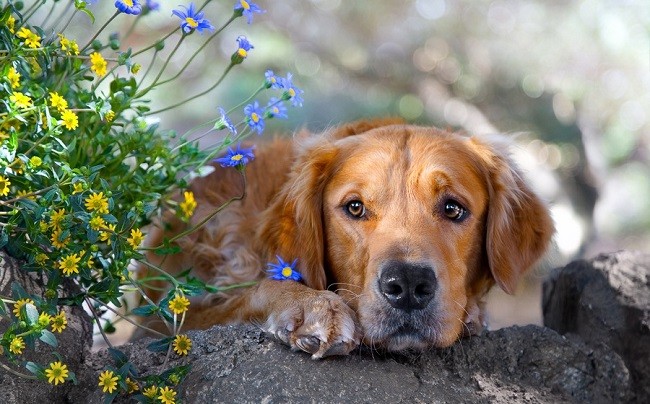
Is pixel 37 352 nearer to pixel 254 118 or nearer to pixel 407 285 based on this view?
pixel 254 118

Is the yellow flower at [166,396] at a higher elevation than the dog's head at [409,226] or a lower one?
lower

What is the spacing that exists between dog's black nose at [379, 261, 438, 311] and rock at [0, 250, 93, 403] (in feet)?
3.46

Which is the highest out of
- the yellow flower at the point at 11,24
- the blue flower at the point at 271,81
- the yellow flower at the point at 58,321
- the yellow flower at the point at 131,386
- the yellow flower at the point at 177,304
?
the blue flower at the point at 271,81

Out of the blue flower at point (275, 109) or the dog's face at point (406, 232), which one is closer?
the dog's face at point (406, 232)

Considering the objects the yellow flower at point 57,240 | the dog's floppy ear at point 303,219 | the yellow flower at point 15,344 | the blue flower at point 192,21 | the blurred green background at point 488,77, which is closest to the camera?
the yellow flower at point 15,344

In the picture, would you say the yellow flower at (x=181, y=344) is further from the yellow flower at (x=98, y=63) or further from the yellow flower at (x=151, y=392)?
the yellow flower at (x=98, y=63)

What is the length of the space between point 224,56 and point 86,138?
7.19 meters

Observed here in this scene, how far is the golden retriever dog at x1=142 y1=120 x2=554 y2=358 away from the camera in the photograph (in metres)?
3.07

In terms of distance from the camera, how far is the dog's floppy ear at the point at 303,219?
368cm

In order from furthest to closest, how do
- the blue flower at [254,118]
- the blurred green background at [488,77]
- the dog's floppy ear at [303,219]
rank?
the blurred green background at [488,77], the dog's floppy ear at [303,219], the blue flower at [254,118]

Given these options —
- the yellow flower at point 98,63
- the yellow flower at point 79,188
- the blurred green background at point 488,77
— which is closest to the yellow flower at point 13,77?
the yellow flower at point 98,63

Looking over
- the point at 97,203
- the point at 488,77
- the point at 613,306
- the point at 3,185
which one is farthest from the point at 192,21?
the point at 488,77

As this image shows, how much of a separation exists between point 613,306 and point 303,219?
140cm

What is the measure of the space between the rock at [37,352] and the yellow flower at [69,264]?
0.25m
